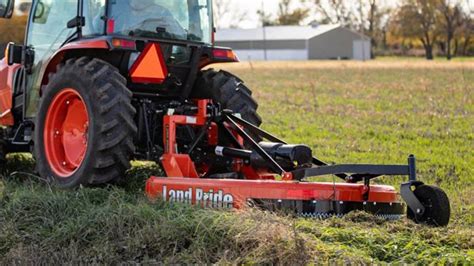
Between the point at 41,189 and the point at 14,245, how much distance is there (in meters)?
1.56

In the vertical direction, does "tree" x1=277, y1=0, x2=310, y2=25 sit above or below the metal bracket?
above

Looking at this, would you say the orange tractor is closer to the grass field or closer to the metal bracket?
the metal bracket

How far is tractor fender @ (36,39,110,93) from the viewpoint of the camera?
674cm

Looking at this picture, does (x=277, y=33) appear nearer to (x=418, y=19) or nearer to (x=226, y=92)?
(x=418, y=19)

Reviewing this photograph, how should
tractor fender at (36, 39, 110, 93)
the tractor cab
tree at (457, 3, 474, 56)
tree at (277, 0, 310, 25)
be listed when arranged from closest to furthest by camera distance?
tractor fender at (36, 39, 110, 93) → the tractor cab → tree at (457, 3, 474, 56) → tree at (277, 0, 310, 25)

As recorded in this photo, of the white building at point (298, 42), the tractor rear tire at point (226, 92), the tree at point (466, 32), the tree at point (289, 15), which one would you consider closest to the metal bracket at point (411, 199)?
the tractor rear tire at point (226, 92)

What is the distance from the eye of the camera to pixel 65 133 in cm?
723

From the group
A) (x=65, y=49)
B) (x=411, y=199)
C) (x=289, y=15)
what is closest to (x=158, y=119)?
(x=65, y=49)

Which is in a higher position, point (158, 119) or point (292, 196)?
point (158, 119)

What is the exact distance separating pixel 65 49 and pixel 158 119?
41.6 inches

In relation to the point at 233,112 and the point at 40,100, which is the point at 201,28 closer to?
the point at 233,112

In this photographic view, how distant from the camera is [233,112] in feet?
24.7

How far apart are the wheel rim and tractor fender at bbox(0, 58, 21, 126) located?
3.81 ft

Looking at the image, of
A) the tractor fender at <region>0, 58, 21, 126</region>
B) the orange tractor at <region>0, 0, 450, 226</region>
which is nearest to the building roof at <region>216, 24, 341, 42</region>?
the tractor fender at <region>0, 58, 21, 126</region>
